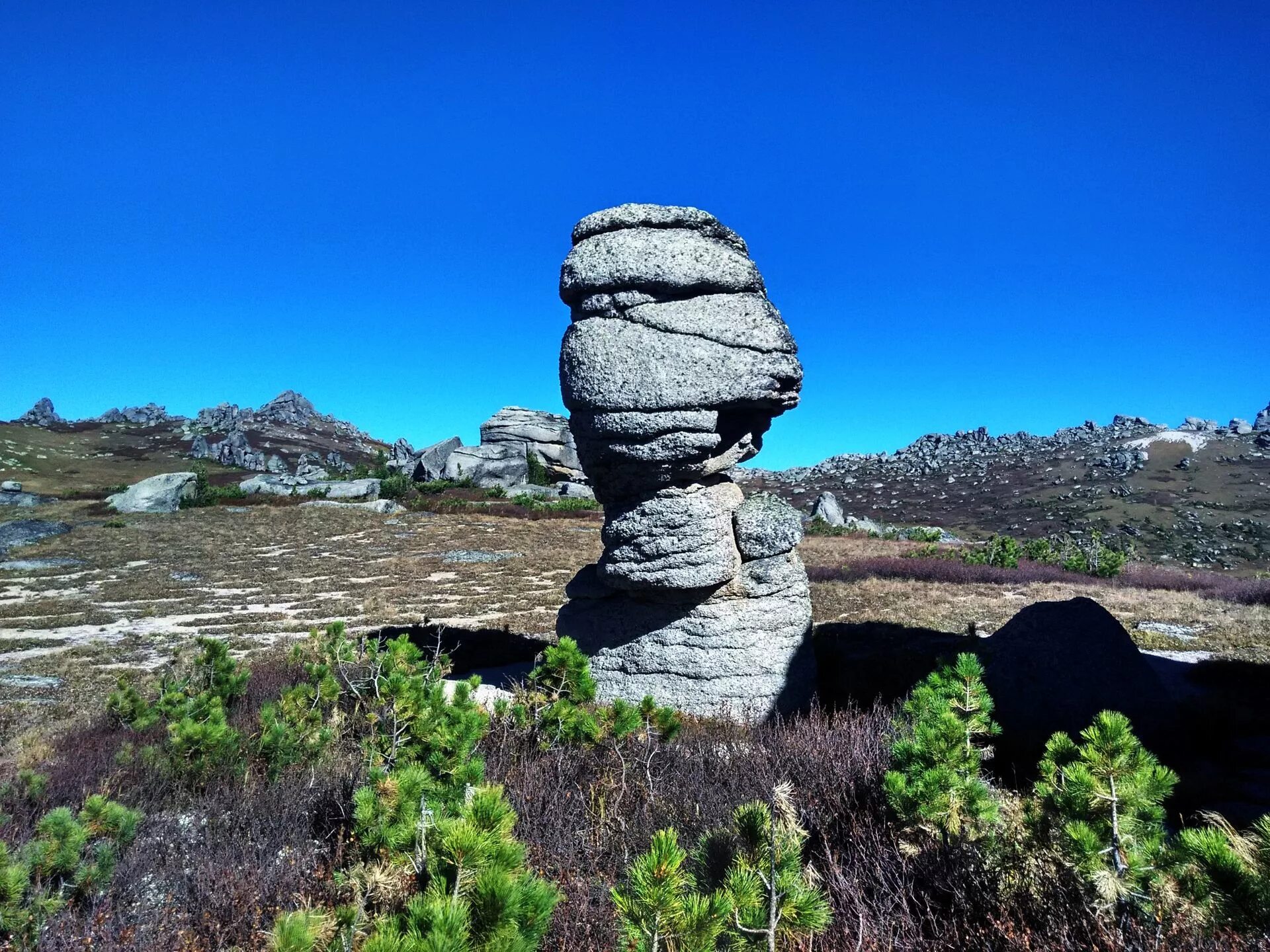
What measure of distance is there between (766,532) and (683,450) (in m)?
1.58

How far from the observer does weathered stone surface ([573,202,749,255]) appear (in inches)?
308

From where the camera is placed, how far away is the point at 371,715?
18.4 ft

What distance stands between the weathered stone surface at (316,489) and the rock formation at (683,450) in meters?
36.6

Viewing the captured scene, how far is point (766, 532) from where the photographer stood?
26.9 feet

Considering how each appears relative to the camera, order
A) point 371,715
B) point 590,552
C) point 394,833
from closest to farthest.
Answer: point 394,833 < point 371,715 < point 590,552

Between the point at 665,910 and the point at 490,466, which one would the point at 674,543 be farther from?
the point at 490,466

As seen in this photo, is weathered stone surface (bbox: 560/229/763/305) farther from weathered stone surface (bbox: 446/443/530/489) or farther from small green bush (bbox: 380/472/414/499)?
weathered stone surface (bbox: 446/443/530/489)

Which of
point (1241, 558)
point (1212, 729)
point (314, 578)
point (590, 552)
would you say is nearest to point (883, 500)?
point (1241, 558)

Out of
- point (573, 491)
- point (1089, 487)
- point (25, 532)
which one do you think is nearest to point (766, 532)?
point (25, 532)

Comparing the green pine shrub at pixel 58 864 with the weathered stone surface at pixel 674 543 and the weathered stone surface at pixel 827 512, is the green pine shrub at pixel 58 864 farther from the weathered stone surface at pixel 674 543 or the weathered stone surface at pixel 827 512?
the weathered stone surface at pixel 827 512

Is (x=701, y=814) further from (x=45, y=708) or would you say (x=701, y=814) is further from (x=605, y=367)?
(x=45, y=708)

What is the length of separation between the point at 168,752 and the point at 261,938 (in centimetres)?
318

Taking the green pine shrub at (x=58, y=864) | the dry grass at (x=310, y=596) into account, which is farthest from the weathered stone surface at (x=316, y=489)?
the green pine shrub at (x=58, y=864)

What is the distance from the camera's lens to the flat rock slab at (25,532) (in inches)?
1040
